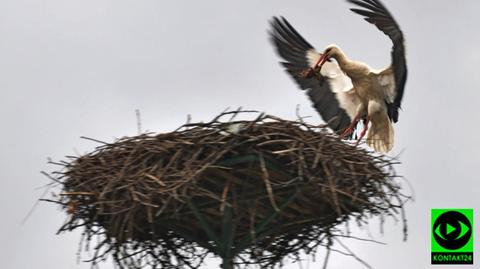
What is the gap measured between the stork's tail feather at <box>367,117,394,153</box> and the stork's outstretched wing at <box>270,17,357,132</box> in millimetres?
478

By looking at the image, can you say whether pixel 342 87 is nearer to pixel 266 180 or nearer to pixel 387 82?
pixel 387 82

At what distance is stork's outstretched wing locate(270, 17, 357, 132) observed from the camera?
1448 cm

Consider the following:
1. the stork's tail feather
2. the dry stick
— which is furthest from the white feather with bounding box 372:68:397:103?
the dry stick

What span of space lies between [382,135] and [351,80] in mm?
739

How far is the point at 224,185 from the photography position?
34.2ft

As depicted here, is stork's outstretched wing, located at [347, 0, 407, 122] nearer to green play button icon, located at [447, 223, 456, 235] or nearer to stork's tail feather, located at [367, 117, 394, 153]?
stork's tail feather, located at [367, 117, 394, 153]

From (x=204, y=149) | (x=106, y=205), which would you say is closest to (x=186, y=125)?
(x=204, y=149)

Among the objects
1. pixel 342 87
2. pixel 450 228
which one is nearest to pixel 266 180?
pixel 450 228

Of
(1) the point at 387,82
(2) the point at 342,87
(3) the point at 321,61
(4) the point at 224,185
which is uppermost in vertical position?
(3) the point at 321,61

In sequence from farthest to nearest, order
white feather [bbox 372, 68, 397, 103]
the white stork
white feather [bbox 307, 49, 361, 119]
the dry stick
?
white feather [bbox 307, 49, 361, 119] → white feather [bbox 372, 68, 397, 103] → the white stork → the dry stick

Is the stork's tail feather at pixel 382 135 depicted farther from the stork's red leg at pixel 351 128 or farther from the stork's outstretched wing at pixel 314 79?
the stork's outstretched wing at pixel 314 79

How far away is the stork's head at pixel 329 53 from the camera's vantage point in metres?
13.8

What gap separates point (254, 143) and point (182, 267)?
1926 mm

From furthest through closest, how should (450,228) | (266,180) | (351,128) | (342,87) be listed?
(342,87) → (351,128) → (450,228) → (266,180)
